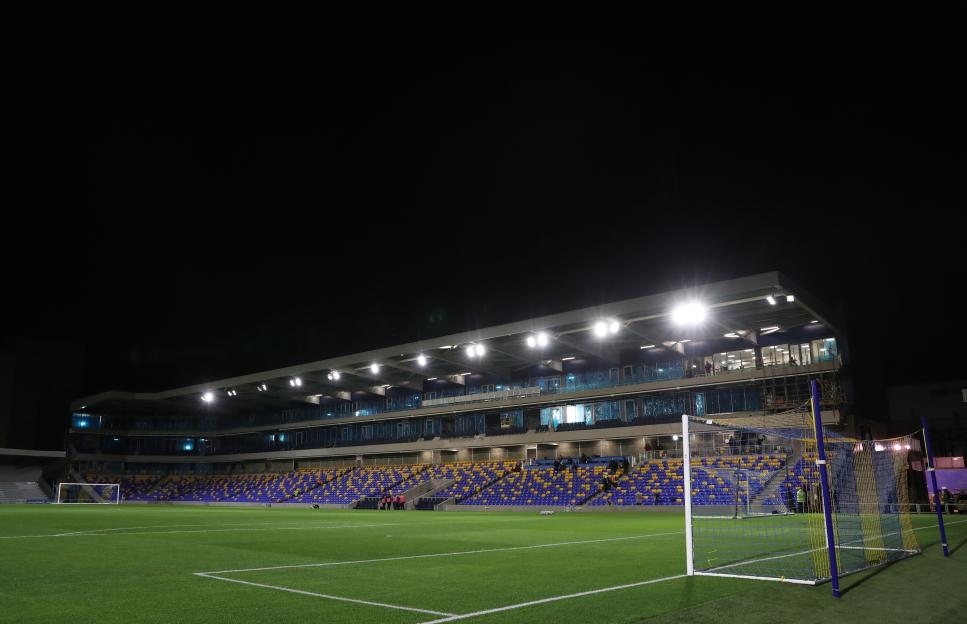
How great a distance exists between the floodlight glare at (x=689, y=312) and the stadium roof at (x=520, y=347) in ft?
1.46

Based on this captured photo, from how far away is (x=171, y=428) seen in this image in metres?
79.1

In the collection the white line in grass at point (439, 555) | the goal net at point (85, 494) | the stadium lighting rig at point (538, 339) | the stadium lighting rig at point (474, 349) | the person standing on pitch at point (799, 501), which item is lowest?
the goal net at point (85, 494)

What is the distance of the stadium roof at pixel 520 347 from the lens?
37.8m

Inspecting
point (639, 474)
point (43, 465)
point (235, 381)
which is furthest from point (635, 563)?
point (43, 465)

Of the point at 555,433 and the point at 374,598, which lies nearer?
the point at 374,598

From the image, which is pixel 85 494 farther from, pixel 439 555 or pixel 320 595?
pixel 320 595

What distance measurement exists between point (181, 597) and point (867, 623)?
25.0 feet

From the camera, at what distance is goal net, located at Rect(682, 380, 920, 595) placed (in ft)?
33.4

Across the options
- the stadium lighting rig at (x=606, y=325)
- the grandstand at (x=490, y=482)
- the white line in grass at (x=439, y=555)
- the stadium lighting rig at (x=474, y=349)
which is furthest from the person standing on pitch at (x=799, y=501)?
the stadium lighting rig at (x=474, y=349)

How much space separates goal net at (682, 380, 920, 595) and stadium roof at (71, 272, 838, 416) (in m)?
6.85

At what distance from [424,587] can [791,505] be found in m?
24.9

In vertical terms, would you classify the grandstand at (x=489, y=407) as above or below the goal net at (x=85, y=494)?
above

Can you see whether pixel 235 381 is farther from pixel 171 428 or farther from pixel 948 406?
pixel 948 406

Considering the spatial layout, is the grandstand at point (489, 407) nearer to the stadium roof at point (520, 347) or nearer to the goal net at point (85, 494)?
the stadium roof at point (520, 347)
